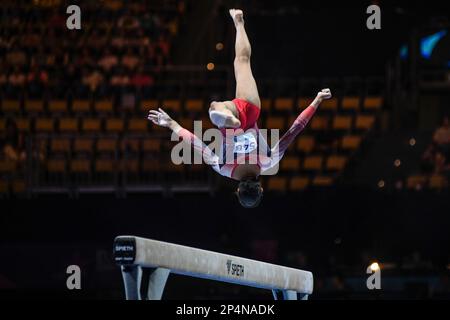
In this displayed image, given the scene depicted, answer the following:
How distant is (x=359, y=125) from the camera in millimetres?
14867

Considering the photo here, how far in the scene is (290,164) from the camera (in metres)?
14.2

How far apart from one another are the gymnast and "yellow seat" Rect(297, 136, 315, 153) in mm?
6632

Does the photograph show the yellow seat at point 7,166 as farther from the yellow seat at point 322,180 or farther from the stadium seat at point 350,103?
the stadium seat at point 350,103

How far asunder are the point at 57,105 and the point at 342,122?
4504mm

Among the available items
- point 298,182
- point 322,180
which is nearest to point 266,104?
point 298,182

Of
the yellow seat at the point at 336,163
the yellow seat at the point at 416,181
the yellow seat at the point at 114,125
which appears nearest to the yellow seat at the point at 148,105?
the yellow seat at the point at 114,125

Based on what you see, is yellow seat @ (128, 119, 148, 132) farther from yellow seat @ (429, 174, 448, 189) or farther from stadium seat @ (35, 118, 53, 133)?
yellow seat @ (429, 174, 448, 189)

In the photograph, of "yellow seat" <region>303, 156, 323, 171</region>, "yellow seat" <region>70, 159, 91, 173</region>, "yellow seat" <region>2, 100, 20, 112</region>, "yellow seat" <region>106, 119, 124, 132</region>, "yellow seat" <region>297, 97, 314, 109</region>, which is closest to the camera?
"yellow seat" <region>70, 159, 91, 173</region>

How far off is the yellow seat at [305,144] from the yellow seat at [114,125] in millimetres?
2728

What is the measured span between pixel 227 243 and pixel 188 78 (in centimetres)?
484

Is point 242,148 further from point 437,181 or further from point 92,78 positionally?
point 92,78

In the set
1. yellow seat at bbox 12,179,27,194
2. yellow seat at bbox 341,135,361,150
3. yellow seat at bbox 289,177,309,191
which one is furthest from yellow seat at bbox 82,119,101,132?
yellow seat at bbox 341,135,361,150

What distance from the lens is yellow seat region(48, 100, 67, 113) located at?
1480cm

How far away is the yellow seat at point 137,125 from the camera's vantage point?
561 inches
